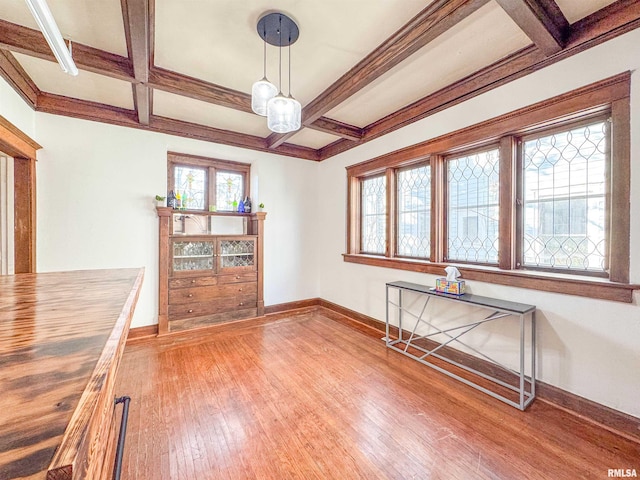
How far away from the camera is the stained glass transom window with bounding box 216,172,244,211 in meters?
4.12

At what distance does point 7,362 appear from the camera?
20.7 inches

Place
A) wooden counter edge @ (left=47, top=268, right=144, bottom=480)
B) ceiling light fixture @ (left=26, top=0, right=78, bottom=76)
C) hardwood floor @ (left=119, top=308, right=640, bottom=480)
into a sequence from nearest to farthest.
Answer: wooden counter edge @ (left=47, top=268, right=144, bottom=480), ceiling light fixture @ (left=26, top=0, right=78, bottom=76), hardwood floor @ (left=119, top=308, right=640, bottom=480)

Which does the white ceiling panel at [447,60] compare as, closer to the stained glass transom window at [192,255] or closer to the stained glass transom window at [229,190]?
the stained glass transom window at [229,190]

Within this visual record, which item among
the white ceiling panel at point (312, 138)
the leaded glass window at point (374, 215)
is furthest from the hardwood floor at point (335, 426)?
the white ceiling panel at point (312, 138)

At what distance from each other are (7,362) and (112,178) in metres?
3.41

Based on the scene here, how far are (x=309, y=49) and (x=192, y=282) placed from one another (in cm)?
300

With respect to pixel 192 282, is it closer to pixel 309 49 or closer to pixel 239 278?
pixel 239 278

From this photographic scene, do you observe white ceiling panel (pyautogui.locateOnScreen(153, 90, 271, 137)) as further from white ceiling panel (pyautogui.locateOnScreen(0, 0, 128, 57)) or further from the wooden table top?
the wooden table top

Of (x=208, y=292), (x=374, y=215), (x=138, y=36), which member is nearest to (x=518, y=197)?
(x=374, y=215)

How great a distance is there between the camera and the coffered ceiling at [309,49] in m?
1.75

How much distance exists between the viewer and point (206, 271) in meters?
3.72

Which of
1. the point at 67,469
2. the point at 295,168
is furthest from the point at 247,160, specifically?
the point at 67,469

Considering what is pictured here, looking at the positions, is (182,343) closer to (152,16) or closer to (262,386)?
(262,386)

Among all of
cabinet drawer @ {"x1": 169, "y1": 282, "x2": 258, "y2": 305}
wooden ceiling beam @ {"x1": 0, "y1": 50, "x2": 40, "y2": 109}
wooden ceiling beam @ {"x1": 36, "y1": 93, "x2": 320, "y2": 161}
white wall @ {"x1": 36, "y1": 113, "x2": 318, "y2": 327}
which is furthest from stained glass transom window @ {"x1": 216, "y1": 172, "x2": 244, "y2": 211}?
wooden ceiling beam @ {"x1": 0, "y1": 50, "x2": 40, "y2": 109}
